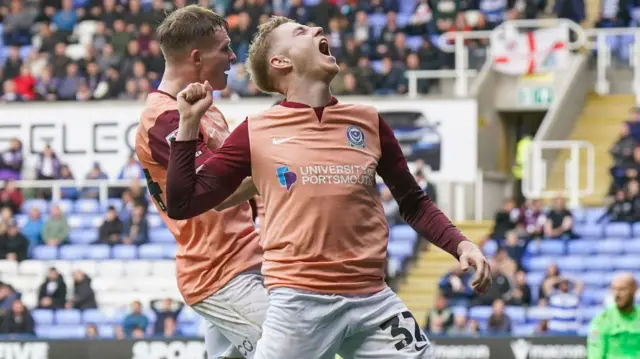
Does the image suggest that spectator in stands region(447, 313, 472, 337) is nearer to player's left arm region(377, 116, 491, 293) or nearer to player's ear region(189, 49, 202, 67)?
player's ear region(189, 49, 202, 67)

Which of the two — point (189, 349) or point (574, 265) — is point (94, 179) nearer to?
point (189, 349)

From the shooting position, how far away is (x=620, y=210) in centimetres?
1731

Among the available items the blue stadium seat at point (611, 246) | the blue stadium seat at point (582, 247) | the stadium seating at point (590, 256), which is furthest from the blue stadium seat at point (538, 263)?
the blue stadium seat at point (611, 246)

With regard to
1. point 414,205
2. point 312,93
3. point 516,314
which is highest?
point 312,93

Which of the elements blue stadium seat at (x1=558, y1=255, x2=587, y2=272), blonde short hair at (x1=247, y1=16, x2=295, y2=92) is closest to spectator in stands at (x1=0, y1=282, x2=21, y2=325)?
blue stadium seat at (x1=558, y1=255, x2=587, y2=272)

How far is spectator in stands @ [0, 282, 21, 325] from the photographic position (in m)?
18.0

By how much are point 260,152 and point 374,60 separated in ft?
55.0

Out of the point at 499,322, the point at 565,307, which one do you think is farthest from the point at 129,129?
the point at 565,307

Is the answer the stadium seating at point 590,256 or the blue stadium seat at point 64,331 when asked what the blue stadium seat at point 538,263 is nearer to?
the stadium seating at point 590,256

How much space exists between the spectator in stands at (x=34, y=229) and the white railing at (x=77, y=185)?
0.57 m

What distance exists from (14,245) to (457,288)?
6170 millimetres

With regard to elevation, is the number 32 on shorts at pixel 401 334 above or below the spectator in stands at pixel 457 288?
above

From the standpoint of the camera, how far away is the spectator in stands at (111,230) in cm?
1919

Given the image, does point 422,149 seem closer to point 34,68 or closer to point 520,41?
point 520,41
